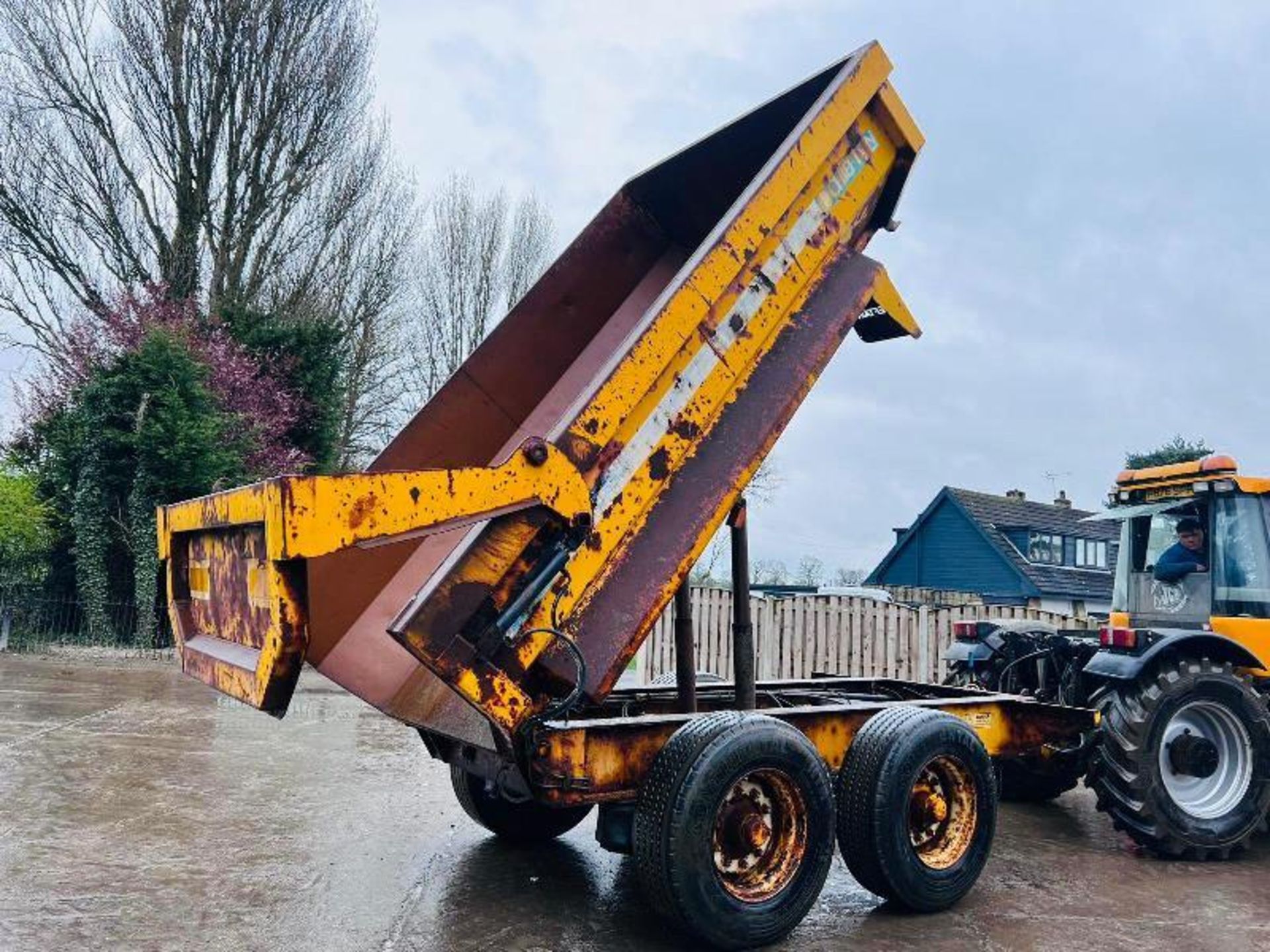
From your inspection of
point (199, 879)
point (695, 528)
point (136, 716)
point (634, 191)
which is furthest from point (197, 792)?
point (634, 191)

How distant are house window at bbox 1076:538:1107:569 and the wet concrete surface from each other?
29441 millimetres

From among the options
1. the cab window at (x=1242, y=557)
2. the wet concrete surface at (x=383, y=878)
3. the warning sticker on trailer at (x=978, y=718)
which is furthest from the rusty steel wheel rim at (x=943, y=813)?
the cab window at (x=1242, y=557)

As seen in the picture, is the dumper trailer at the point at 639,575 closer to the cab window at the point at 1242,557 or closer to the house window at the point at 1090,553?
the cab window at the point at 1242,557

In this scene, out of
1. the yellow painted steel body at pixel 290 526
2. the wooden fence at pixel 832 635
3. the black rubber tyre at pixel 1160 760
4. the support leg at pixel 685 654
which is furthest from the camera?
A: the wooden fence at pixel 832 635

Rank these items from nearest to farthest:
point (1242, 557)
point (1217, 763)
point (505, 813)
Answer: point (505, 813) < point (1217, 763) < point (1242, 557)

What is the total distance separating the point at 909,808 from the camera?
443 cm

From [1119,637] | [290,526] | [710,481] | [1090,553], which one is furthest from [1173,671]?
[1090,553]

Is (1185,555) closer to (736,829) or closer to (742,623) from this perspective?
(742,623)

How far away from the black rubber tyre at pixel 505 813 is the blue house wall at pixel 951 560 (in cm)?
2902

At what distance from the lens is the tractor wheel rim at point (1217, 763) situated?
5582 mm

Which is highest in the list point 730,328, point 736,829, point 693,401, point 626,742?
point 730,328

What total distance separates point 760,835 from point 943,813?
42.2 inches

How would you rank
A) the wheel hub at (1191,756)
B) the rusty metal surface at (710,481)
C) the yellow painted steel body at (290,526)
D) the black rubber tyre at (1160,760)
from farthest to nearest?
the wheel hub at (1191,756) < the black rubber tyre at (1160,760) < the rusty metal surface at (710,481) < the yellow painted steel body at (290,526)

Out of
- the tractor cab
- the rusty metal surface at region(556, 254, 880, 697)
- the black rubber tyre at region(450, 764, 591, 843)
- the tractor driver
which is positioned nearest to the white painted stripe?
the rusty metal surface at region(556, 254, 880, 697)
